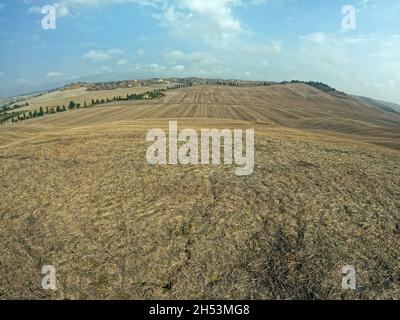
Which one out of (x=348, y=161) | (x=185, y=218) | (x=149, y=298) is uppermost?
(x=348, y=161)

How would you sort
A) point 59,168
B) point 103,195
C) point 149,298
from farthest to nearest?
point 59,168, point 103,195, point 149,298

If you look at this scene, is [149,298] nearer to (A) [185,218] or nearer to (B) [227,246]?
(B) [227,246]

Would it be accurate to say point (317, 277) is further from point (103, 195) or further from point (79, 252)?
point (103, 195)

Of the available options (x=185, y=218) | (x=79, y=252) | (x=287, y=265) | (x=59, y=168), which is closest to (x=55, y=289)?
(x=79, y=252)

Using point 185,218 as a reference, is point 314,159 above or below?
above

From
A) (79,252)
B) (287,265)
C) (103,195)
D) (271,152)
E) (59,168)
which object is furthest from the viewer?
(271,152)

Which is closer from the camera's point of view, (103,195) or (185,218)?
(185,218)

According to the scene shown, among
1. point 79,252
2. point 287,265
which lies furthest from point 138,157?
point 287,265
